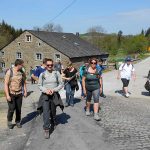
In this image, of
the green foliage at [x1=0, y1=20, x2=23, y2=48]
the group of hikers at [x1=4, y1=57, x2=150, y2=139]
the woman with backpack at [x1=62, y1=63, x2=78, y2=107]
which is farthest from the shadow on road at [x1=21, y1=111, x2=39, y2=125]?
the green foliage at [x1=0, y1=20, x2=23, y2=48]

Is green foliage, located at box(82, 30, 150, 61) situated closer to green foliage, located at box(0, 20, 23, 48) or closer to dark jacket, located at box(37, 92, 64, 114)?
green foliage, located at box(0, 20, 23, 48)

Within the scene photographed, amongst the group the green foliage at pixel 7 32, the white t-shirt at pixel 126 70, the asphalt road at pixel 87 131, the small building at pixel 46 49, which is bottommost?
the asphalt road at pixel 87 131

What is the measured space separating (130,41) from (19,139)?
79033 mm

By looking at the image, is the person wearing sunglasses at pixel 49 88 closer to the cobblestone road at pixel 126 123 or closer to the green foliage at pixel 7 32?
the cobblestone road at pixel 126 123

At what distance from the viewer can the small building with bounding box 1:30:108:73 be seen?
190 ft

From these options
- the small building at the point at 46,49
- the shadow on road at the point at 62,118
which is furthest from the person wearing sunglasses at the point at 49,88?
the small building at the point at 46,49

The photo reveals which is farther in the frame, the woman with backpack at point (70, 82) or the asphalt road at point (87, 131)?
the woman with backpack at point (70, 82)

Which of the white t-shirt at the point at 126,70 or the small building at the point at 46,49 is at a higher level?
the small building at the point at 46,49

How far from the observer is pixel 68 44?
202 feet

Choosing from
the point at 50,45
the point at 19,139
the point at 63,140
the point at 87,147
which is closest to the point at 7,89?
the point at 19,139

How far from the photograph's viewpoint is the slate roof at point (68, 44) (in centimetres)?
5819

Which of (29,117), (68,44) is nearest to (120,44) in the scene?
(68,44)

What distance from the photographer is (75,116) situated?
1067 centimetres

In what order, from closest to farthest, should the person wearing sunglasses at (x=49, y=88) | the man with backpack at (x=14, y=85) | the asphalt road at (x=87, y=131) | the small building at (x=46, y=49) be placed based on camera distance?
the asphalt road at (x=87, y=131)
the person wearing sunglasses at (x=49, y=88)
the man with backpack at (x=14, y=85)
the small building at (x=46, y=49)
